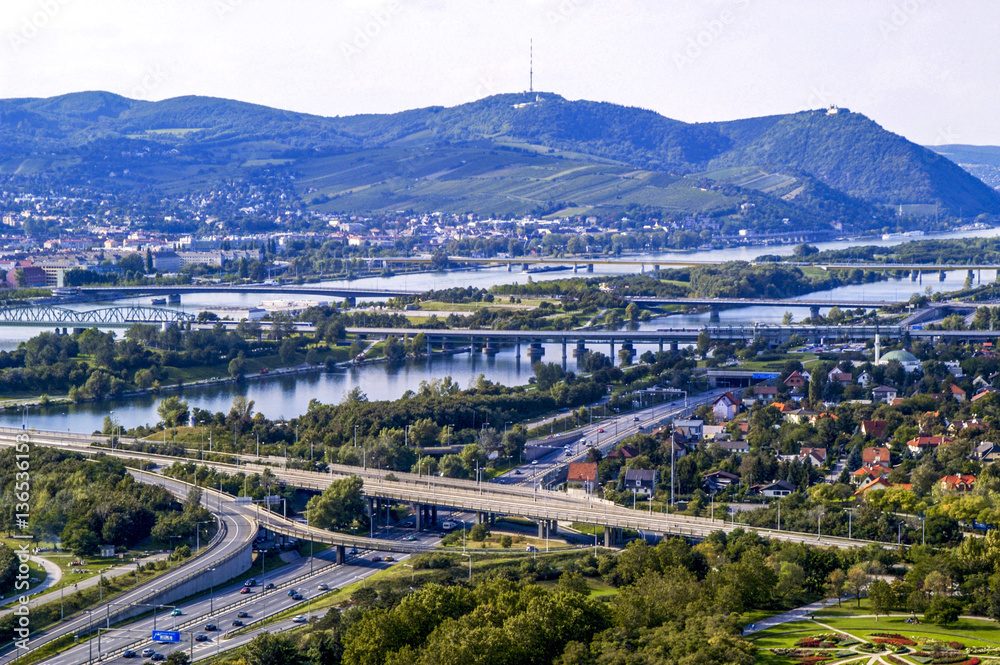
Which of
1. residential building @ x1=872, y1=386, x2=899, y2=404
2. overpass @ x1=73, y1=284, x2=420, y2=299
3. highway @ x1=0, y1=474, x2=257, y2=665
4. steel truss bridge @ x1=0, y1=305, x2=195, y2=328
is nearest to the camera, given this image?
highway @ x1=0, y1=474, x2=257, y2=665

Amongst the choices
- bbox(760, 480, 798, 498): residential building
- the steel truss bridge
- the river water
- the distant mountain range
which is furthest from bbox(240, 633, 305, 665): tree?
the distant mountain range

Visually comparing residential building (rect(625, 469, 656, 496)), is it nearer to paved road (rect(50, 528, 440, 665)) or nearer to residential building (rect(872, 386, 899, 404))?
paved road (rect(50, 528, 440, 665))

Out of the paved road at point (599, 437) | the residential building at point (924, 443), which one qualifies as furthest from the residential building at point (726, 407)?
the residential building at point (924, 443)

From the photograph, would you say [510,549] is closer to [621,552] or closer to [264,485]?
[621,552]

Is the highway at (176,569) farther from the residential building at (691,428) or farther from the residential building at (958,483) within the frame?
the residential building at (958,483)

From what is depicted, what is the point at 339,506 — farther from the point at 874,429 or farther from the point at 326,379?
the point at 326,379

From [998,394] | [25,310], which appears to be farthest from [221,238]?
[998,394]
